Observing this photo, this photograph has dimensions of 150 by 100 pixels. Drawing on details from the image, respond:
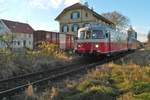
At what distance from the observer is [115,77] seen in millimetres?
13766

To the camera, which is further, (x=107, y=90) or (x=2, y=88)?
(x=2, y=88)

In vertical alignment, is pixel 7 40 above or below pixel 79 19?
below

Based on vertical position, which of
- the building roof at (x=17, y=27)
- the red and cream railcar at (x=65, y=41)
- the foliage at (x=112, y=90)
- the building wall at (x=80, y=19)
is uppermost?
the building wall at (x=80, y=19)

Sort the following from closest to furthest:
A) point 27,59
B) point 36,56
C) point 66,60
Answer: point 27,59 < point 36,56 < point 66,60

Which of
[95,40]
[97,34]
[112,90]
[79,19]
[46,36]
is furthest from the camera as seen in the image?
[79,19]

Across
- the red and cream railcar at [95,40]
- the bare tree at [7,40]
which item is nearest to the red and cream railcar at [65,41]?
the red and cream railcar at [95,40]

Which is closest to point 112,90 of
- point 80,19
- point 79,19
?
point 80,19

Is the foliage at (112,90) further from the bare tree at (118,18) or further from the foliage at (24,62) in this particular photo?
the bare tree at (118,18)

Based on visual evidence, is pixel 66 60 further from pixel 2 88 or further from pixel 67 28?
pixel 67 28

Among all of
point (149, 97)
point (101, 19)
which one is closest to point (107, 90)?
point (149, 97)

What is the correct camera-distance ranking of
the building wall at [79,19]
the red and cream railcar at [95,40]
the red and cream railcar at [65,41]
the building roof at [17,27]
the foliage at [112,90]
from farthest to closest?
the building wall at [79,19], the building roof at [17,27], the red and cream railcar at [65,41], the red and cream railcar at [95,40], the foliage at [112,90]

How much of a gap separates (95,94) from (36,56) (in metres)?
13.5

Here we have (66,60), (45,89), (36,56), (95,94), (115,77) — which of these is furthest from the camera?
(66,60)

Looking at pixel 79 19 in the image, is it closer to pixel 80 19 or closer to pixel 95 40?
pixel 80 19
